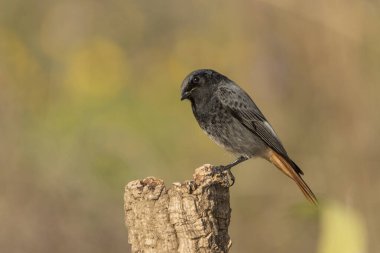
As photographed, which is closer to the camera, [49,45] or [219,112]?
[219,112]

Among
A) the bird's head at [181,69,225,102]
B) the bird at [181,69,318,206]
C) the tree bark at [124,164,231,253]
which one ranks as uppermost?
the bird's head at [181,69,225,102]

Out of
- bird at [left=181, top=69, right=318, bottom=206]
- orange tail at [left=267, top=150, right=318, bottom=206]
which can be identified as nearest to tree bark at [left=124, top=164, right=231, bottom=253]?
orange tail at [left=267, top=150, right=318, bottom=206]

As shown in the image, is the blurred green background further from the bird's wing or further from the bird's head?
the bird's head

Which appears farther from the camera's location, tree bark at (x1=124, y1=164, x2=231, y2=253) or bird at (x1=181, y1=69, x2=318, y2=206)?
bird at (x1=181, y1=69, x2=318, y2=206)

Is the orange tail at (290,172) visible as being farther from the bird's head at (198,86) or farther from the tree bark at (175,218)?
the tree bark at (175,218)

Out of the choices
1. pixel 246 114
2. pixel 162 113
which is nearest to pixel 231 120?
pixel 246 114

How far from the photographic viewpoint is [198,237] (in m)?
3.52

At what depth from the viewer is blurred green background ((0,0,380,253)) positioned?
7.29 metres

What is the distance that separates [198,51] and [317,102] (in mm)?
1857

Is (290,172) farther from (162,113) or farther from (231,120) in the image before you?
(162,113)

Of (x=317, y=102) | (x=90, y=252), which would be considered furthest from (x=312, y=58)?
(x=90, y=252)

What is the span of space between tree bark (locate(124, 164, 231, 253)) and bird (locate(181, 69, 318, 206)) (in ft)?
9.32

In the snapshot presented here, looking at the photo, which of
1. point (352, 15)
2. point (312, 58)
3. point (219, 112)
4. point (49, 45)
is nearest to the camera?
point (219, 112)

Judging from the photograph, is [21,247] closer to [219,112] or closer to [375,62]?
[219,112]
